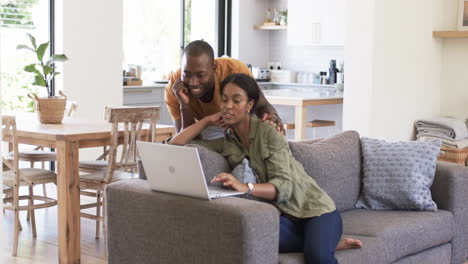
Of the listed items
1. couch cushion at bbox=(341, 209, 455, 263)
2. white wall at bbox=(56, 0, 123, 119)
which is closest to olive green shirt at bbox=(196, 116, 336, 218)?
couch cushion at bbox=(341, 209, 455, 263)

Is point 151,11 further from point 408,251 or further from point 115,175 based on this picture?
point 408,251

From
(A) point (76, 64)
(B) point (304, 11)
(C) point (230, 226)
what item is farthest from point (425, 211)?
(B) point (304, 11)

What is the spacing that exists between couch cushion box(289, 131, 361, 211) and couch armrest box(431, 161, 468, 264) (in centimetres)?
44

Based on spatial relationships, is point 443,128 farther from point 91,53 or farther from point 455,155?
point 91,53

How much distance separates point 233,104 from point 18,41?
4.10 metres

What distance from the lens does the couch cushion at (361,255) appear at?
9.72 ft

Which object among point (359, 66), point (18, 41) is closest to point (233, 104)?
point (359, 66)

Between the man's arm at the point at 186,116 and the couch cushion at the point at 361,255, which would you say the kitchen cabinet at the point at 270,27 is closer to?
the man's arm at the point at 186,116

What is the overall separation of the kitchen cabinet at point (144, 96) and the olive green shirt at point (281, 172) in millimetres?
4314

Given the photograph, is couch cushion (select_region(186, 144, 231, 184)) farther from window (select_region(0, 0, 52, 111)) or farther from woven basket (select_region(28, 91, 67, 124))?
window (select_region(0, 0, 52, 111))

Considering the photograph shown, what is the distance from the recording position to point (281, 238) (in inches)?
119

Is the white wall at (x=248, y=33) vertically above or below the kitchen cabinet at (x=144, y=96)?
above

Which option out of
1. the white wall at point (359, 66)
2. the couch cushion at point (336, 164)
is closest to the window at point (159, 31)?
the white wall at point (359, 66)

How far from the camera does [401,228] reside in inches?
139
